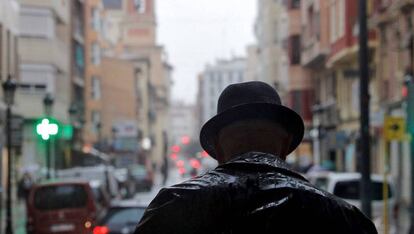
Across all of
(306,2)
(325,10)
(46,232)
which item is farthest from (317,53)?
(46,232)

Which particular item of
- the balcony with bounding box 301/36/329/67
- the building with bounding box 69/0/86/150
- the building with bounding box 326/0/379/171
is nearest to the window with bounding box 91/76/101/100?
the building with bounding box 69/0/86/150

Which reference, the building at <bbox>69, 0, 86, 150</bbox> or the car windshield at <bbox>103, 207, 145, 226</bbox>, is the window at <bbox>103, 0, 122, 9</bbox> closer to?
the building at <bbox>69, 0, 86, 150</bbox>

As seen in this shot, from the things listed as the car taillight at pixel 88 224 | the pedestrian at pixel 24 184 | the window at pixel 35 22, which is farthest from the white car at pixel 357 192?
the window at pixel 35 22

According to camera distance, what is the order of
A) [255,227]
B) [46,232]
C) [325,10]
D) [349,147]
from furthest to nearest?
1. [325,10]
2. [349,147]
3. [46,232]
4. [255,227]

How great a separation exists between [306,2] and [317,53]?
6.20 metres

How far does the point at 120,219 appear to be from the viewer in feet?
58.4

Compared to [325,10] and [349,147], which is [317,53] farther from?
[349,147]

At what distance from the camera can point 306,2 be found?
60250mm

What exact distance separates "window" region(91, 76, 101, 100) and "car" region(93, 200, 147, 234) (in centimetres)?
6201

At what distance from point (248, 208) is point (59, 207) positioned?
20397 mm

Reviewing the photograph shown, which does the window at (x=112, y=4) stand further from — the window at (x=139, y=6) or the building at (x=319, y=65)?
the building at (x=319, y=65)

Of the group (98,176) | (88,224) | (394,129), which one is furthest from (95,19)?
(394,129)

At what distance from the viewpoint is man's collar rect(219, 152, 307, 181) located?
10.6 feet

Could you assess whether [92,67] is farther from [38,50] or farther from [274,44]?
[38,50]
